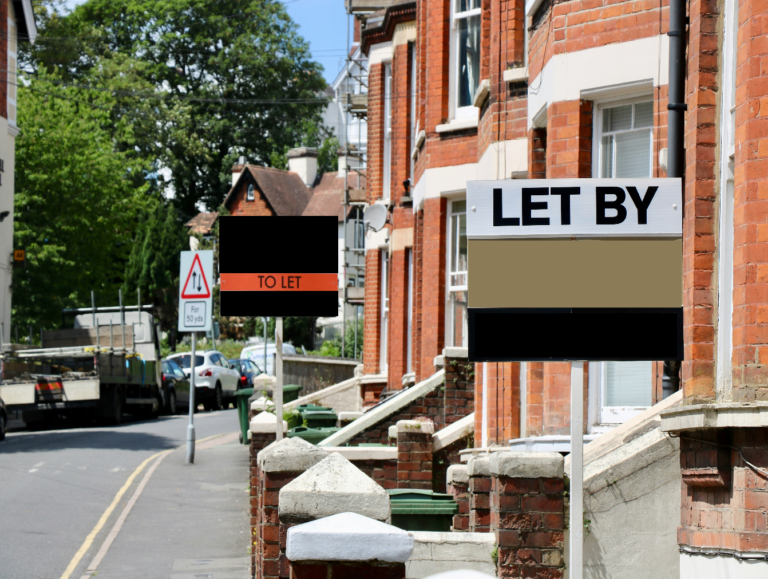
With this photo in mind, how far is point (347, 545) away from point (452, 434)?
694cm

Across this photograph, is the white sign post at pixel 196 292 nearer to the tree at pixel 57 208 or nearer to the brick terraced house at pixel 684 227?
the brick terraced house at pixel 684 227

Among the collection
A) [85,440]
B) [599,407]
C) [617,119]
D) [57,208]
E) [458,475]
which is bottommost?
[85,440]

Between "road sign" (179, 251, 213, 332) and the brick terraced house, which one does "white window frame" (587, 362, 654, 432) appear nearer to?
the brick terraced house

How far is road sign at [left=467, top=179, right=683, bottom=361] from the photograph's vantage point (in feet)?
16.0

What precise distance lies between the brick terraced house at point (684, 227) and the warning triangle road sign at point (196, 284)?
183 inches

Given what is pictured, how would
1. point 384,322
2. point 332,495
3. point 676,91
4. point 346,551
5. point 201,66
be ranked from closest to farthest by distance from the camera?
point 346,551 < point 332,495 < point 676,91 < point 384,322 < point 201,66

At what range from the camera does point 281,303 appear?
7.57 m

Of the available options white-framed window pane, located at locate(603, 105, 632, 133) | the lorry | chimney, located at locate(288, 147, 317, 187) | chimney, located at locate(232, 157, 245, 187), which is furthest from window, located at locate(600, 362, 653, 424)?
chimney, located at locate(288, 147, 317, 187)

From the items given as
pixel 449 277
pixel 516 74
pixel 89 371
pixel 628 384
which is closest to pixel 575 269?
pixel 628 384

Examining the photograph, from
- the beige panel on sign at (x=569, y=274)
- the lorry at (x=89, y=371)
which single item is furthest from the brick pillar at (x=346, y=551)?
the lorry at (x=89, y=371)

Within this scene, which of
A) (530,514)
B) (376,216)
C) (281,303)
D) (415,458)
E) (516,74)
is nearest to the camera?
(530,514)

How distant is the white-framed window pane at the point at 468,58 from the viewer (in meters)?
14.0

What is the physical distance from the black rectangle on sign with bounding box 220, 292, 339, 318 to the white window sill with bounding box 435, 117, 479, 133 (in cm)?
676

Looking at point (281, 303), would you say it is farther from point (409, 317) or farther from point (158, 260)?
point (158, 260)
